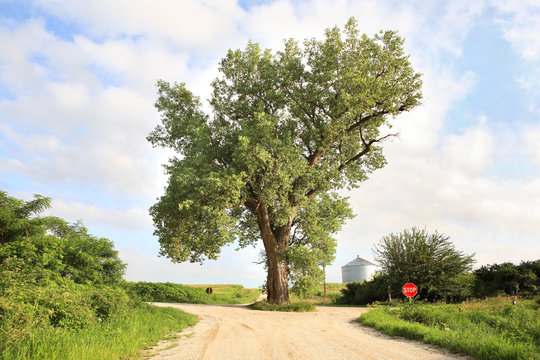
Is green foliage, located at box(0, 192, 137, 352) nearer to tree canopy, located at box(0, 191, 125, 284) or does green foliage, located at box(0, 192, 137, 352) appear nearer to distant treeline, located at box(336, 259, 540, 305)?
tree canopy, located at box(0, 191, 125, 284)

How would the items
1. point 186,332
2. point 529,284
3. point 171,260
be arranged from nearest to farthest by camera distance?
point 186,332, point 171,260, point 529,284

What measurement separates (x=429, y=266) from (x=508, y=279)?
656cm

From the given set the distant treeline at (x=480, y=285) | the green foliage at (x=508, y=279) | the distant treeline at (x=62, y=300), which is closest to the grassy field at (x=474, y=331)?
the distant treeline at (x=62, y=300)

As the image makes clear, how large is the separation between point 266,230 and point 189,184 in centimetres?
629

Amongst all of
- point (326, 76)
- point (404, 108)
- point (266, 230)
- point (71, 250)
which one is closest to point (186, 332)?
point (71, 250)

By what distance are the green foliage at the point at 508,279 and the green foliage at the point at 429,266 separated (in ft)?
5.59

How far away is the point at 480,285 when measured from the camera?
26.6 m

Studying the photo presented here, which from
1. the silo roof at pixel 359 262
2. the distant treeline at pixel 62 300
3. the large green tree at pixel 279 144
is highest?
the large green tree at pixel 279 144

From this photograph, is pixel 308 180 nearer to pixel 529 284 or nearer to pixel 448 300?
pixel 448 300

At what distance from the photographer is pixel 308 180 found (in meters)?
20.6

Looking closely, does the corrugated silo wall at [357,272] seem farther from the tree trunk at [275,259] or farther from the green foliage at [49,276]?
the green foliage at [49,276]

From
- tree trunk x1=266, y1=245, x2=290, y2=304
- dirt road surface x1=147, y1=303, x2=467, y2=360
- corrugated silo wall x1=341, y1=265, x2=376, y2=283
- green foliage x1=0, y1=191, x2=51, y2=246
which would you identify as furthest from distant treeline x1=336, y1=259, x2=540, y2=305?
green foliage x1=0, y1=191, x2=51, y2=246

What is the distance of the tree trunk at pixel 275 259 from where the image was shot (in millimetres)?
21484

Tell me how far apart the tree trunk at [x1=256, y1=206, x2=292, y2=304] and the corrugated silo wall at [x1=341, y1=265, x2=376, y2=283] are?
1761cm
